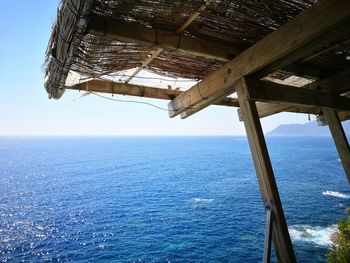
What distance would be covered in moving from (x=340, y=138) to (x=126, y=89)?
3755mm

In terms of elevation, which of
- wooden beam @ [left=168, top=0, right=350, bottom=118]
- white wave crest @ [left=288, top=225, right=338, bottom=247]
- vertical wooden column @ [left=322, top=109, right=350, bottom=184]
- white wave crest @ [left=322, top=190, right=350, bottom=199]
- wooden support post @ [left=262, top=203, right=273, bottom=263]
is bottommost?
white wave crest @ [left=322, top=190, right=350, bottom=199]

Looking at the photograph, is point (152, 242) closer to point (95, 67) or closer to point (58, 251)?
point (58, 251)

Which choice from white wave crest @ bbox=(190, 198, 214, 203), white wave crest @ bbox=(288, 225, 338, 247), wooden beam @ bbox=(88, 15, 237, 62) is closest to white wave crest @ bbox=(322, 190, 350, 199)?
white wave crest @ bbox=(288, 225, 338, 247)

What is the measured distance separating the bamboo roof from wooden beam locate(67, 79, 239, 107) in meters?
0.50

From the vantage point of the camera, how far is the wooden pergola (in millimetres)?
1999

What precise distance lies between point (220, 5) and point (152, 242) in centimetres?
2680

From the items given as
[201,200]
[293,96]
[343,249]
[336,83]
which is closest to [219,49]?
[293,96]

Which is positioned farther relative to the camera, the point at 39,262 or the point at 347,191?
the point at 347,191

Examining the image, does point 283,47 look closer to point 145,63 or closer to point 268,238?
point 145,63

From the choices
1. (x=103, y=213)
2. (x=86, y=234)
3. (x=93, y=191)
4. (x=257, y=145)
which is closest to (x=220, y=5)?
(x=257, y=145)

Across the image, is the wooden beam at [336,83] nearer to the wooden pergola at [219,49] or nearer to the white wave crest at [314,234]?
the wooden pergola at [219,49]

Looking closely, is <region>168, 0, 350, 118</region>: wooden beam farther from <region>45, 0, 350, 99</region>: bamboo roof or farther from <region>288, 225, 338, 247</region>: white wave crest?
<region>288, 225, 338, 247</region>: white wave crest

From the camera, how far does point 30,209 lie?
1487 inches

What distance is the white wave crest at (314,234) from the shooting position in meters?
22.0
